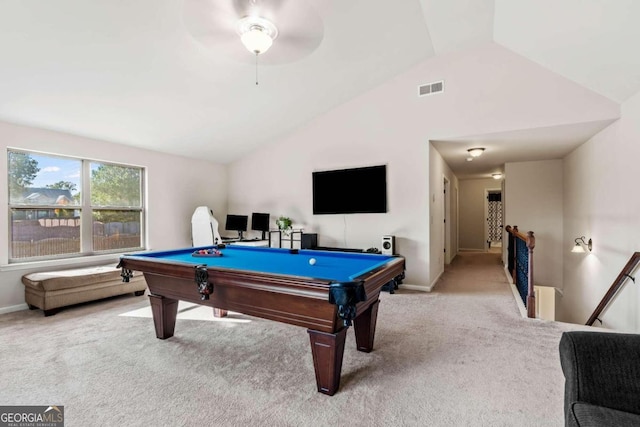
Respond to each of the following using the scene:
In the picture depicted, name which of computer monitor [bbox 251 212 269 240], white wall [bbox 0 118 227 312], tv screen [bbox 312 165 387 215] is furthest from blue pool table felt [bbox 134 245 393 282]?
computer monitor [bbox 251 212 269 240]

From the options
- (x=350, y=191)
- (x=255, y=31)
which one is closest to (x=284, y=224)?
(x=350, y=191)

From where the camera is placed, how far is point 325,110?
17.1ft

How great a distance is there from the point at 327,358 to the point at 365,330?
68 cm

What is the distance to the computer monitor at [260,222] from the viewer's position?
18.9 ft

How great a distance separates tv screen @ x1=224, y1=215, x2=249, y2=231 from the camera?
5957 millimetres

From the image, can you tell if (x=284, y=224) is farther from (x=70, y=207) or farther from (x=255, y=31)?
Result: (x=255, y=31)

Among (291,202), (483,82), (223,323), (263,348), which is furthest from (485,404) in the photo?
(291,202)

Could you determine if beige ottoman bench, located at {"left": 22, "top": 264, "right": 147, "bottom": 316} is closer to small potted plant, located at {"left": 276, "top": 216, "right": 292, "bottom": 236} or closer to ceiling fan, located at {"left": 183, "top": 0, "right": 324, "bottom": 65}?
small potted plant, located at {"left": 276, "top": 216, "right": 292, "bottom": 236}

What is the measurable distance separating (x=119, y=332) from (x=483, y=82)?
5161mm

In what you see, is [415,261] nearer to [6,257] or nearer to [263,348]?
[263,348]

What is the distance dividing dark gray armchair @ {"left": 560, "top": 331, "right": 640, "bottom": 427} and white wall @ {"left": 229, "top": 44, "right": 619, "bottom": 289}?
3.21 metres

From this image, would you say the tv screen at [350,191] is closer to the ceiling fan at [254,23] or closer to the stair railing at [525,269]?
the stair railing at [525,269]

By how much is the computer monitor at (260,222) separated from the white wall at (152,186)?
100 centimetres

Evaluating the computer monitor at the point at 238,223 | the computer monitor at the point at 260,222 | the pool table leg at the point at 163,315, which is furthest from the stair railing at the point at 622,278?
the computer monitor at the point at 238,223
